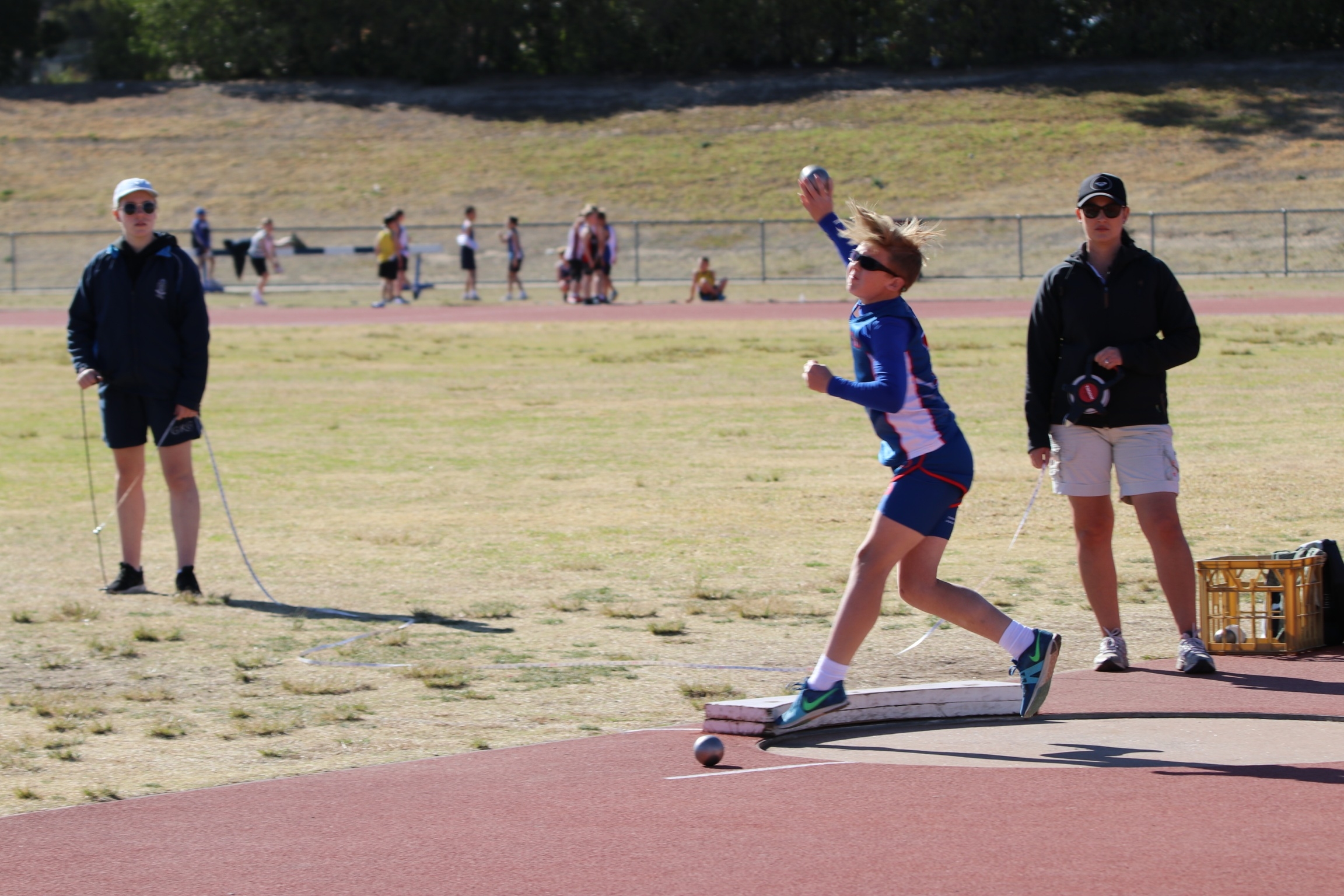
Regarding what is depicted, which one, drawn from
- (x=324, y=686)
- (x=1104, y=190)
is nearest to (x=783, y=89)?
(x=1104, y=190)

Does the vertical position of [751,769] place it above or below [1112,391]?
below

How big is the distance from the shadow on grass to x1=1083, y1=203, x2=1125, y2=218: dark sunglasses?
3471 millimetres

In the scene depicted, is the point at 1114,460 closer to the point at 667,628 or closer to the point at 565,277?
the point at 667,628

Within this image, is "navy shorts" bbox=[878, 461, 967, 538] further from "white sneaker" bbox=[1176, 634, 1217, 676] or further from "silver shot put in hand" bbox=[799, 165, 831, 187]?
"white sneaker" bbox=[1176, 634, 1217, 676]

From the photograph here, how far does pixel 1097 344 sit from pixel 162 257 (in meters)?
5.17

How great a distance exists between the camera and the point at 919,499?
Result: 229 inches

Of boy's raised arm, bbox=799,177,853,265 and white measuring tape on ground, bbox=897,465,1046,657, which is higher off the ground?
boy's raised arm, bbox=799,177,853,265

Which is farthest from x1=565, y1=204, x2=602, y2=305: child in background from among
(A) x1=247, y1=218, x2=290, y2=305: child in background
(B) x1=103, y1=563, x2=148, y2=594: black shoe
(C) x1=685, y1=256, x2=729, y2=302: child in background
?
(B) x1=103, y1=563, x2=148, y2=594: black shoe

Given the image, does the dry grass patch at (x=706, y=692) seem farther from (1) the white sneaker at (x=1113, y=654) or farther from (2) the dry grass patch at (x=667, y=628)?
(1) the white sneaker at (x=1113, y=654)

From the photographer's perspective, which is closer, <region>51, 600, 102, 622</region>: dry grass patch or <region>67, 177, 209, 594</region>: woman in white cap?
<region>51, 600, 102, 622</region>: dry grass patch

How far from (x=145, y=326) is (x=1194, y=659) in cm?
573

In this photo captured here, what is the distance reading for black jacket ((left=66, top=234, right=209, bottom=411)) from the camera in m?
8.95

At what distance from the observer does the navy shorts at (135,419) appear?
29.6 feet

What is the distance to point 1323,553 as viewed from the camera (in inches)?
294
